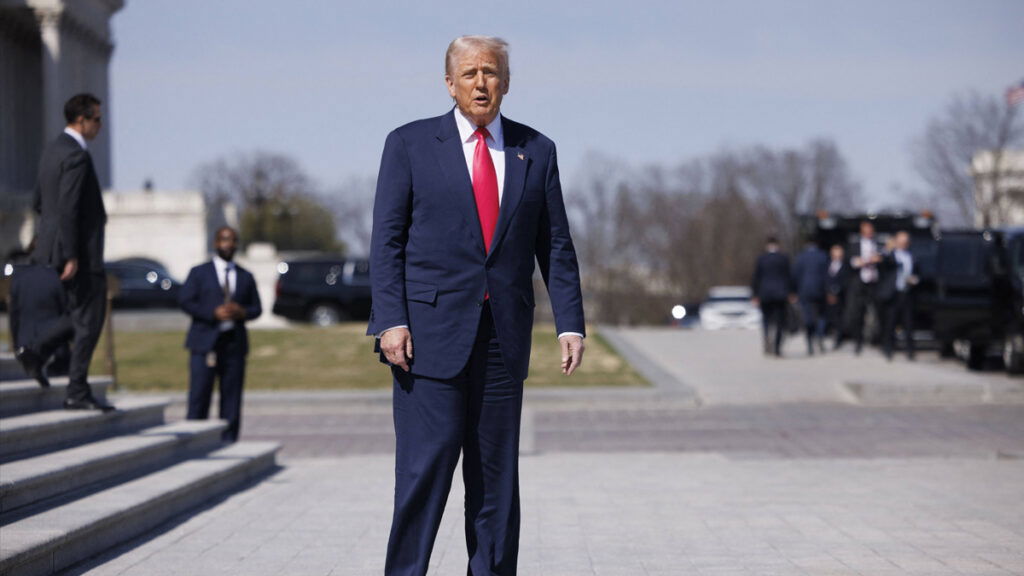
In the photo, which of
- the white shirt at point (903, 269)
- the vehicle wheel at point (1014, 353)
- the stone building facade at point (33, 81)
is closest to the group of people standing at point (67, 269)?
the vehicle wheel at point (1014, 353)

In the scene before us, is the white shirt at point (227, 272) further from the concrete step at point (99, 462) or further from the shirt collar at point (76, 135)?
the shirt collar at point (76, 135)

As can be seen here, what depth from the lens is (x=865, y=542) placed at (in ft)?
24.5

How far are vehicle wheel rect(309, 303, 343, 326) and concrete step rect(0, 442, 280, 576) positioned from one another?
26089 millimetres

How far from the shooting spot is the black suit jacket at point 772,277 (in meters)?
22.4

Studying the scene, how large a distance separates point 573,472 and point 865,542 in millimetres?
3880

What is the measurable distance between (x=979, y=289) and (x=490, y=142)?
55.0ft

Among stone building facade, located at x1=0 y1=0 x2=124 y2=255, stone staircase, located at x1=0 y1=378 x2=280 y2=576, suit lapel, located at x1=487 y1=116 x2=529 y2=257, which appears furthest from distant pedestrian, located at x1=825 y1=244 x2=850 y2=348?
stone building facade, located at x1=0 y1=0 x2=124 y2=255

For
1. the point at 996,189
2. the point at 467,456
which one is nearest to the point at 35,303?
the point at 467,456

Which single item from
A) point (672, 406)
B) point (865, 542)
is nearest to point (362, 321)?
point (672, 406)

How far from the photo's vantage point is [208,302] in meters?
12.6

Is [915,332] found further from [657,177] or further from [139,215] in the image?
[657,177]

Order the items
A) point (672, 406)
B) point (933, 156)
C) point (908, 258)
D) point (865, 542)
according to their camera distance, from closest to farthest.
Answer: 1. point (865, 542)
2. point (672, 406)
3. point (908, 258)
4. point (933, 156)

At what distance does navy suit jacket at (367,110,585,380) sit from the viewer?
527 cm

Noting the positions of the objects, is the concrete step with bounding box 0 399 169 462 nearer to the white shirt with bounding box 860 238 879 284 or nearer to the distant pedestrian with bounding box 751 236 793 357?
the distant pedestrian with bounding box 751 236 793 357
